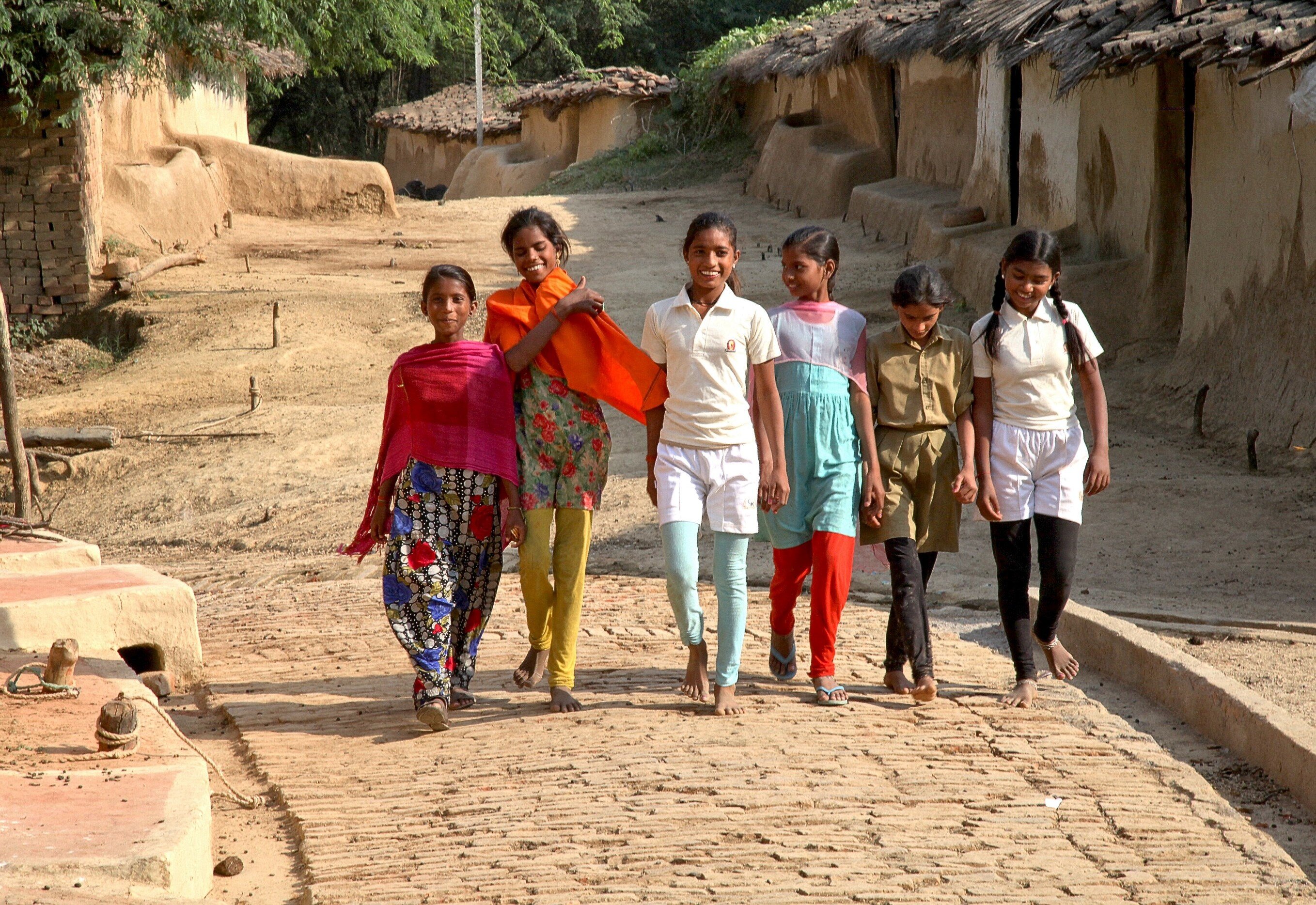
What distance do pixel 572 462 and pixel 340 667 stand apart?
1468 mm

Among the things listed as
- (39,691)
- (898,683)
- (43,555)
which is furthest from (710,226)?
(43,555)

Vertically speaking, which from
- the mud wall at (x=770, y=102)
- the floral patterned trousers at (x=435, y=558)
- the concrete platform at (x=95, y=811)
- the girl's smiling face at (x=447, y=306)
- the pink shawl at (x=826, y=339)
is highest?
the mud wall at (x=770, y=102)

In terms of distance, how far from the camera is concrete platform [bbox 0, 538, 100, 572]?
215 inches

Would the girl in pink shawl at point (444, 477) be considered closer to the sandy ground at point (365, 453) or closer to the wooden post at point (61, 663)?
the wooden post at point (61, 663)

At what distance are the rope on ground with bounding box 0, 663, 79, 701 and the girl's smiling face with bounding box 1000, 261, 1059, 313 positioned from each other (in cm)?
323

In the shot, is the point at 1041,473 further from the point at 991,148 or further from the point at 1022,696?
the point at 991,148

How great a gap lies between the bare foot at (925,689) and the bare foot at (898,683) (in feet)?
0.25

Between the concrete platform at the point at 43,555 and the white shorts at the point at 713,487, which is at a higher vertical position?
the white shorts at the point at 713,487

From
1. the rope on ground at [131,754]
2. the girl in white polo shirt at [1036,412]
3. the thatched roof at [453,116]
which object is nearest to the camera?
the rope on ground at [131,754]

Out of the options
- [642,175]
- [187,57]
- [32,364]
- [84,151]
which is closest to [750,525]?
[32,364]

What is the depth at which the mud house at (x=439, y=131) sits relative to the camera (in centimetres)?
2775

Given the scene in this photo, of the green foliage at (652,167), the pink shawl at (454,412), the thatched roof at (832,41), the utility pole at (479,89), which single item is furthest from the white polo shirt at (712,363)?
the green foliage at (652,167)

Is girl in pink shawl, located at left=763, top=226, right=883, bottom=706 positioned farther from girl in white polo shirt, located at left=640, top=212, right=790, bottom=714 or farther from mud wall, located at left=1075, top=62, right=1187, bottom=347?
mud wall, located at left=1075, top=62, right=1187, bottom=347

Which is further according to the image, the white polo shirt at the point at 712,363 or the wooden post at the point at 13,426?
the wooden post at the point at 13,426
